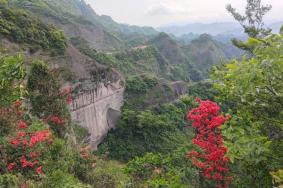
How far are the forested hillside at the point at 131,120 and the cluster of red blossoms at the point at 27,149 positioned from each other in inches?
1.1

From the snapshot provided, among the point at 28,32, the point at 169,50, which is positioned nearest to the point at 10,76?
the point at 28,32

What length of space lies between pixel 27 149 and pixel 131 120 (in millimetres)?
19068

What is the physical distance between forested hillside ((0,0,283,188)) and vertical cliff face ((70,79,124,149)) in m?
0.09

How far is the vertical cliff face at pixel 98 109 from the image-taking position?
23247 mm

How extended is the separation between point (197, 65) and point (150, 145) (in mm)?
50911

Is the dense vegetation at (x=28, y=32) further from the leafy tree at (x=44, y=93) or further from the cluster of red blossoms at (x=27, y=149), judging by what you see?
the cluster of red blossoms at (x=27, y=149)

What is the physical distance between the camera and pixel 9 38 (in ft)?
66.8

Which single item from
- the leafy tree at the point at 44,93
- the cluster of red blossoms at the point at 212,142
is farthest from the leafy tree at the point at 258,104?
the leafy tree at the point at 44,93

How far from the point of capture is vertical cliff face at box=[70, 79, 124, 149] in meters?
23.2

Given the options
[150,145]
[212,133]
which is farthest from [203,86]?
[212,133]

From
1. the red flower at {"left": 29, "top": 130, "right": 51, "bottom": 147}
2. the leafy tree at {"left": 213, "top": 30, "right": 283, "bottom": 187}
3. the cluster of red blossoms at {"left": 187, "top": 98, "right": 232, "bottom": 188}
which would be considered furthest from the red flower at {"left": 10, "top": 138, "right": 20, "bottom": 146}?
the leafy tree at {"left": 213, "top": 30, "right": 283, "bottom": 187}

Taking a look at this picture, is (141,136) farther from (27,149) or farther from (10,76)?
(10,76)

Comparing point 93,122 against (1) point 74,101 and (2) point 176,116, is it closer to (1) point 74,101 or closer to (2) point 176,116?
(1) point 74,101

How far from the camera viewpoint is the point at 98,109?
1017 inches
